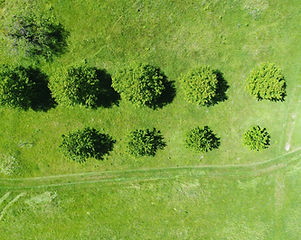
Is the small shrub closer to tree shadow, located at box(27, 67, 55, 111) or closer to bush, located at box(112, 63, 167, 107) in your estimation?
tree shadow, located at box(27, 67, 55, 111)

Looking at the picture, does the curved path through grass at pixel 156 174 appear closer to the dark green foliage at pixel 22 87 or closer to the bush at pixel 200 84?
the bush at pixel 200 84

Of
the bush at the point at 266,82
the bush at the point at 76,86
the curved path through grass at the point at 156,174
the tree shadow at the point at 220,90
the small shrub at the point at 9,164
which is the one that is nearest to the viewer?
the bush at the point at 76,86

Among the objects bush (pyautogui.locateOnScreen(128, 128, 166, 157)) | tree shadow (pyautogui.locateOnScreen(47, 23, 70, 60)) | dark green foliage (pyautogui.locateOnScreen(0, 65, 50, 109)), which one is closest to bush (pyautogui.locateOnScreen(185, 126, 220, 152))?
bush (pyautogui.locateOnScreen(128, 128, 166, 157))

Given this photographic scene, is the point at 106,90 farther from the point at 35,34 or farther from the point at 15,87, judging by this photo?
the point at 35,34

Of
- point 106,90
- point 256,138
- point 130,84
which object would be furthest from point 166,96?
point 256,138

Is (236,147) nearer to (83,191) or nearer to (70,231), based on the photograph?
(83,191)

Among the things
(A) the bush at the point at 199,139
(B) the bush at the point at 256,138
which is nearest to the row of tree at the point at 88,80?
(A) the bush at the point at 199,139
